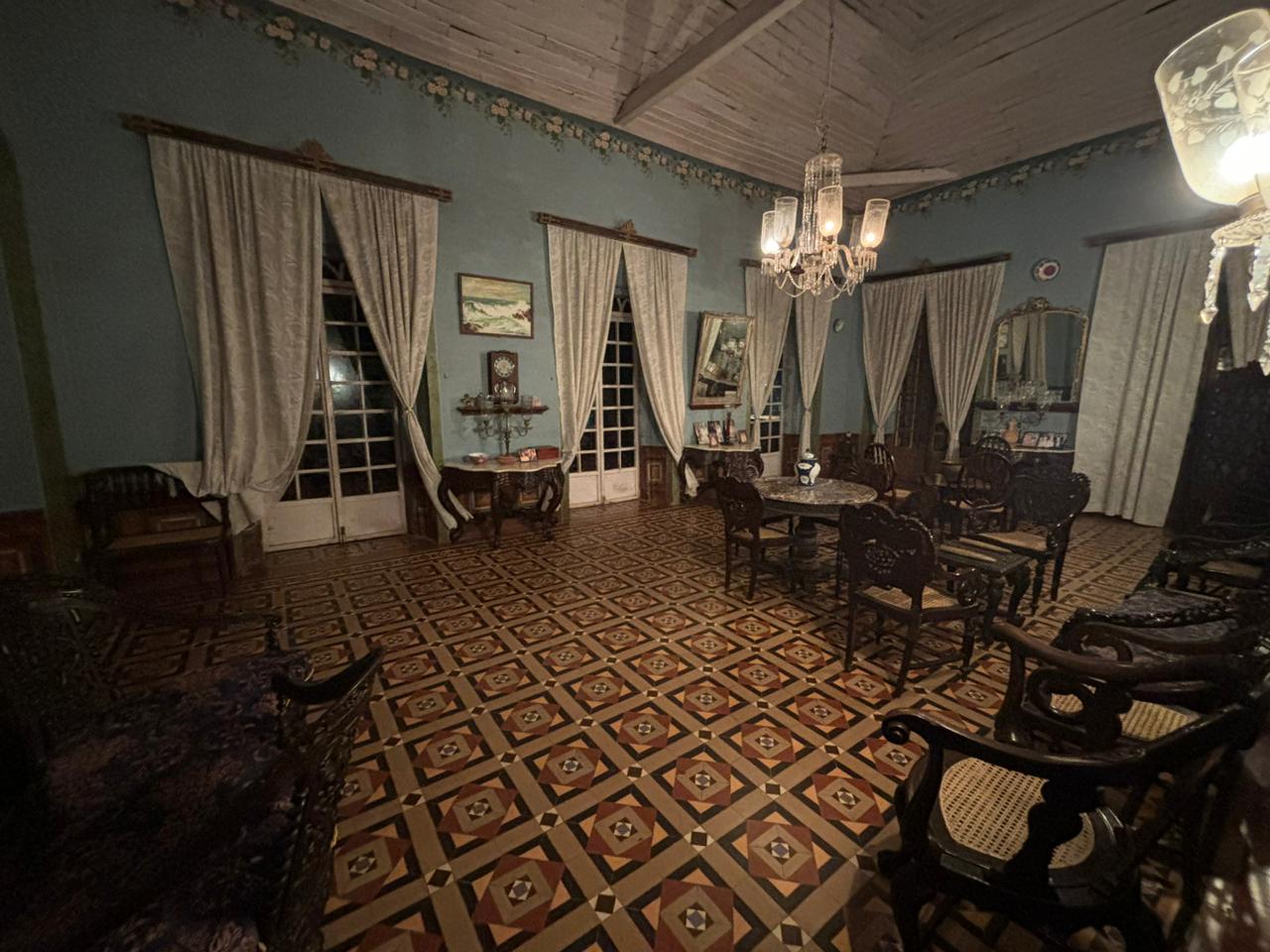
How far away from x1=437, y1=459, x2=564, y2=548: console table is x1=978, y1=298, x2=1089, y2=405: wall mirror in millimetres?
5815

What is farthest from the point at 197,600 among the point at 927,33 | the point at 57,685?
the point at 927,33

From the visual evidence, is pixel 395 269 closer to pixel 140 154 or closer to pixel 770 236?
pixel 140 154

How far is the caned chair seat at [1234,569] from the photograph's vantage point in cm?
292

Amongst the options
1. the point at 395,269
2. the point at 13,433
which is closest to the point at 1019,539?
the point at 395,269

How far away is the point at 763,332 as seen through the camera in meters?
7.03

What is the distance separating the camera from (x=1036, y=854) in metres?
1.05

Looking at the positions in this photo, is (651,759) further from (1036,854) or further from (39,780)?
(39,780)

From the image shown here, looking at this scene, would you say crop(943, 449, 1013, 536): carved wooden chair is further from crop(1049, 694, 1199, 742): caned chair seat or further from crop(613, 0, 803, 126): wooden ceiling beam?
crop(613, 0, 803, 126): wooden ceiling beam

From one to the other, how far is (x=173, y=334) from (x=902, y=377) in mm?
8363

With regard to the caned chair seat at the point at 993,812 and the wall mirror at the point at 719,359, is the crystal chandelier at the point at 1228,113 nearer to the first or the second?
the caned chair seat at the point at 993,812

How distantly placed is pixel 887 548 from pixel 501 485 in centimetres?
329

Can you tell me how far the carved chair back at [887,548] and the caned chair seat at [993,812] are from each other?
102 cm

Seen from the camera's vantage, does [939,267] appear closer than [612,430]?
No

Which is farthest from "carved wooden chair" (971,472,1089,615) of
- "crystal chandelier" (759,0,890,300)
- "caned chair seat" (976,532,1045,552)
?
"crystal chandelier" (759,0,890,300)
